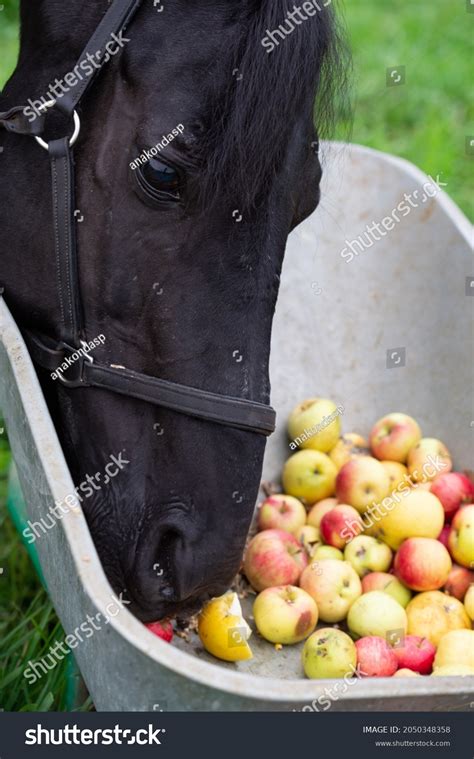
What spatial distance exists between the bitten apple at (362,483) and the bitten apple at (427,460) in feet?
0.42

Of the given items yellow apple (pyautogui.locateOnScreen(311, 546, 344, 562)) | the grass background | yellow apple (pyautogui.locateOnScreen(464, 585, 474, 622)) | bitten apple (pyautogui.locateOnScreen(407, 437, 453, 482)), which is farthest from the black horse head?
the grass background

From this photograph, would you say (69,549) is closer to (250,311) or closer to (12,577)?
(250,311)

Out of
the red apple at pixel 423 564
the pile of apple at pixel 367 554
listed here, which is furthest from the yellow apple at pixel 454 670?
the red apple at pixel 423 564

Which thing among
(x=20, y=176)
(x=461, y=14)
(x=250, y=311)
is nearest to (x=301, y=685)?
(x=250, y=311)

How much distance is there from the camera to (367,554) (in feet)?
8.07

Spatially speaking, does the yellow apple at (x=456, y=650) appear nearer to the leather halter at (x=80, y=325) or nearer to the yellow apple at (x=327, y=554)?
the yellow apple at (x=327, y=554)

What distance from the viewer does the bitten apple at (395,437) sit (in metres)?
2.72

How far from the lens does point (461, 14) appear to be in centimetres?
630

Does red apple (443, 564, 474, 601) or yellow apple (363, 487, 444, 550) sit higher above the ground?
yellow apple (363, 487, 444, 550)

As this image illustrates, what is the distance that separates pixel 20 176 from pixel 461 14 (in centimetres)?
511

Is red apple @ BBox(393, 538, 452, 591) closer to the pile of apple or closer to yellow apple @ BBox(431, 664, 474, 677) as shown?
the pile of apple

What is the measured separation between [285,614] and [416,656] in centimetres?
30

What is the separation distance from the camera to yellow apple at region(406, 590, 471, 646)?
2.25 m

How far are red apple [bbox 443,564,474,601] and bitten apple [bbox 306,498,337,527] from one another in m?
0.37
